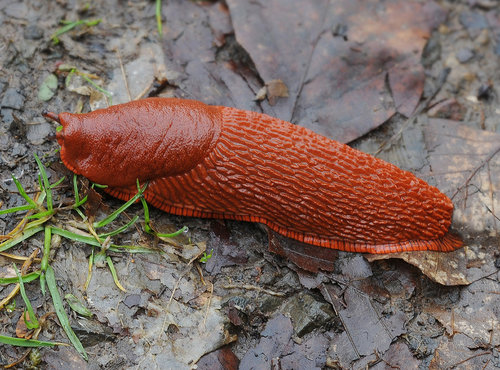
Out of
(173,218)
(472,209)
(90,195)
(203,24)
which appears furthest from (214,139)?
(472,209)

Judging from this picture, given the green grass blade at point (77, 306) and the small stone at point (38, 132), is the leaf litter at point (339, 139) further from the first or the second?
the small stone at point (38, 132)

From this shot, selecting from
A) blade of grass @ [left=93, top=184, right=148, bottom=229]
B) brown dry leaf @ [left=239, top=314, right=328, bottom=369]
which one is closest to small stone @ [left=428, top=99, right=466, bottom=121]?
brown dry leaf @ [left=239, top=314, right=328, bottom=369]

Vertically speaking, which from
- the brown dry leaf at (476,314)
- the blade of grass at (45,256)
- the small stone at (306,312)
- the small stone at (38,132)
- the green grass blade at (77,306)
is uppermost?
the small stone at (38,132)

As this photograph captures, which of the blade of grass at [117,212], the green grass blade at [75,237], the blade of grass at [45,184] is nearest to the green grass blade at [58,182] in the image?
the blade of grass at [45,184]

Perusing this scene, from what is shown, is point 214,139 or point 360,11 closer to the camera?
point 214,139

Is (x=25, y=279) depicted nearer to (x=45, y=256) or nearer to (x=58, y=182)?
(x=45, y=256)

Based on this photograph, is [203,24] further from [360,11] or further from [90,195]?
[90,195]

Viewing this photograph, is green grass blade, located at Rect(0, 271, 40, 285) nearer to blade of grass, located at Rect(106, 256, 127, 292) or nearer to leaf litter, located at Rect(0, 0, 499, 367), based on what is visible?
leaf litter, located at Rect(0, 0, 499, 367)
